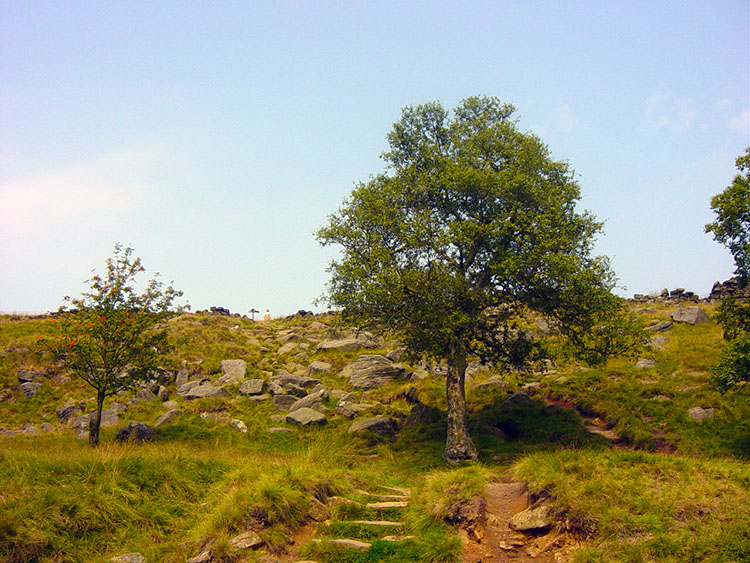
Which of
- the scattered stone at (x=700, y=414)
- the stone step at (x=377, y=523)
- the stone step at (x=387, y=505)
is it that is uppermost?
the scattered stone at (x=700, y=414)

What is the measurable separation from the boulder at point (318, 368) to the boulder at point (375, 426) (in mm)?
11089

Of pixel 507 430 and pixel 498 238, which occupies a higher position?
pixel 498 238

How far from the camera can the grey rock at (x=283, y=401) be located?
32562 millimetres

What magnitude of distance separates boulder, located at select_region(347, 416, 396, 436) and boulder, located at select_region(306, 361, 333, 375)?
11089 mm

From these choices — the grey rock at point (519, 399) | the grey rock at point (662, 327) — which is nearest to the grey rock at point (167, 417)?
the grey rock at point (519, 399)

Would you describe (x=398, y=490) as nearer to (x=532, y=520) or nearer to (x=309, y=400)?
(x=532, y=520)

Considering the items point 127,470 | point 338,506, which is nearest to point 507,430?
point 338,506

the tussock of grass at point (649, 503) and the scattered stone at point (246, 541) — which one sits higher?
the tussock of grass at point (649, 503)

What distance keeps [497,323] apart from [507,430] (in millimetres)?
6387

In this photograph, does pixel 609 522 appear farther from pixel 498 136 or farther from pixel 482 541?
pixel 498 136

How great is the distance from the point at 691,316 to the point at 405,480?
29.4 metres

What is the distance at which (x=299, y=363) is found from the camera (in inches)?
1656

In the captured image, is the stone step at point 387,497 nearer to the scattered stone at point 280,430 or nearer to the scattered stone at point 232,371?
the scattered stone at point 280,430

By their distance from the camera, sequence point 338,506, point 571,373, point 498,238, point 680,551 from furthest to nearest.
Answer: point 571,373 < point 498,238 < point 338,506 < point 680,551
